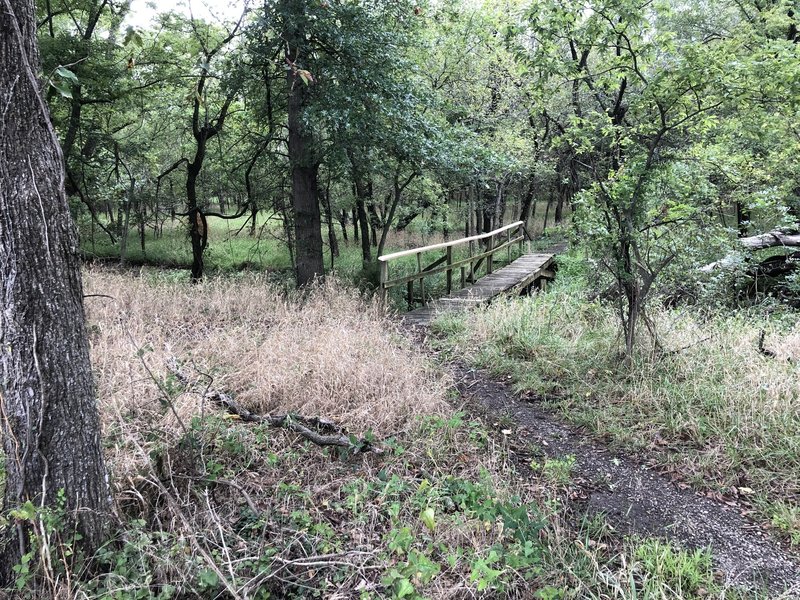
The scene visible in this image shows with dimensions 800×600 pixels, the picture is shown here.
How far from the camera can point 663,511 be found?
10.0ft

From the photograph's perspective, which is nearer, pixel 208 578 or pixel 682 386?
pixel 208 578

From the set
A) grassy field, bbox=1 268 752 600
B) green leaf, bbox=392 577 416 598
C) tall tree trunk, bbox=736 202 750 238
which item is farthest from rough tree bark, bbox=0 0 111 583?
tall tree trunk, bbox=736 202 750 238

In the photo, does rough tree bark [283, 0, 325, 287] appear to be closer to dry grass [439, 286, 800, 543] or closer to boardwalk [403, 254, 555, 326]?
boardwalk [403, 254, 555, 326]

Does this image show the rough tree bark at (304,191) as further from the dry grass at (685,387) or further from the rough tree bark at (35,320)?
the rough tree bark at (35,320)

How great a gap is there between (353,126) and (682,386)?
533 centimetres

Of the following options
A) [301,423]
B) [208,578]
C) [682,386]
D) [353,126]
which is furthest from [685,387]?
[353,126]

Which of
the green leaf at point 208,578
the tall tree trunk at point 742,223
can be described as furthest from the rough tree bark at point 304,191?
the green leaf at point 208,578

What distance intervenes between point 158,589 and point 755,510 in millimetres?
3406

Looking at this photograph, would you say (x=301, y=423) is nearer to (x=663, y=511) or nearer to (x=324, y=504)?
(x=324, y=504)

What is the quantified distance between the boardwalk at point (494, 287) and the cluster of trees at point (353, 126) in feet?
7.39

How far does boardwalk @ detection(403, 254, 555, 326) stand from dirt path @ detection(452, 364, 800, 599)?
3.40 meters

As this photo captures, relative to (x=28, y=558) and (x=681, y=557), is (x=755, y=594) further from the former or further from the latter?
A: (x=28, y=558)

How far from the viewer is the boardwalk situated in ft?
25.3

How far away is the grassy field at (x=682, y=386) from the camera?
3371 mm
